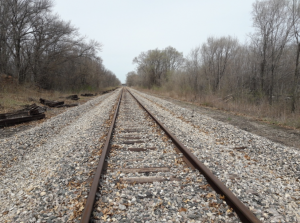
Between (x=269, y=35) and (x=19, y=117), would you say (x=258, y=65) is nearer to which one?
(x=269, y=35)

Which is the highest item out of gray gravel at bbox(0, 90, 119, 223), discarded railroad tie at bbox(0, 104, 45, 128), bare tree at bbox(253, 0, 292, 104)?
bare tree at bbox(253, 0, 292, 104)

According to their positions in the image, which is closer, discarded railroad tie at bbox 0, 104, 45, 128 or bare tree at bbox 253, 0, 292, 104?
discarded railroad tie at bbox 0, 104, 45, 128

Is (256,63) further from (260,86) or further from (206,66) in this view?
(206,66)

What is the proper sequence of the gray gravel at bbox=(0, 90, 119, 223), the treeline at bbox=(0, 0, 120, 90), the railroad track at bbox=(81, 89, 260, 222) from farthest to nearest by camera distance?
the treeline at bbox=(0, 0, 120, 90) → the gray gravel at bbox=(0, 90, 119, 223) → the railroad track at bbox=(81, 89, 260, 222)

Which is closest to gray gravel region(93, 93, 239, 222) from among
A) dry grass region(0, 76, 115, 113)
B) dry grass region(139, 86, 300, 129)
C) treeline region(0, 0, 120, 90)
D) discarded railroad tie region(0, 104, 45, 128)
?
discarded railroad tie region(0, 104, 45, 128)

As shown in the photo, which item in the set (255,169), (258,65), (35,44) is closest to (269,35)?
(258,65)

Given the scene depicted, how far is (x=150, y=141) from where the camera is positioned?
16.4 feet

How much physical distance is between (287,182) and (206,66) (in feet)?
63.0

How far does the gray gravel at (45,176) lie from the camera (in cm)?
233

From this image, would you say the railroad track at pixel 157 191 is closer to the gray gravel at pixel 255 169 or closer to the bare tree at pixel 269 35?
the gray gravel at pixel 255 169

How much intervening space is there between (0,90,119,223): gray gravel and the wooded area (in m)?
10.8

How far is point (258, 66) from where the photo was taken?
16469mm

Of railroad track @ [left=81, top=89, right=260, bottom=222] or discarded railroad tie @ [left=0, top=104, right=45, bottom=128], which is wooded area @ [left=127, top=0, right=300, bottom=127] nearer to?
railroad track @ [left=81, top=89, right=260, bottom=222]

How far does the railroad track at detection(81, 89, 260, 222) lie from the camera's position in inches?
87.7
